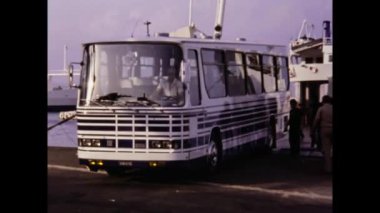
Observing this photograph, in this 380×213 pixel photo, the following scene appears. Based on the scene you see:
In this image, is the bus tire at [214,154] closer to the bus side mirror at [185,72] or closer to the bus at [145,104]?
the bus at [145,104]

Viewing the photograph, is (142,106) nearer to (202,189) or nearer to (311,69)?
(202,189)

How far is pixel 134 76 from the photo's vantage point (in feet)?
41.4

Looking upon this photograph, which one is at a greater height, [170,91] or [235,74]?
[235,74]

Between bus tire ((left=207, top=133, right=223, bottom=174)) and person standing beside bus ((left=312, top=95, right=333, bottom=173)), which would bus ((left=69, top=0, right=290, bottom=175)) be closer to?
bus tire ((left=207, top=133, right=223, bottom=174))

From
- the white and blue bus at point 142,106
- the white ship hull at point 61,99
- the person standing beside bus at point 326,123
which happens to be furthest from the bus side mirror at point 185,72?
the white ship hull at point 61,99

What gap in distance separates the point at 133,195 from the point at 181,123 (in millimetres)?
1704

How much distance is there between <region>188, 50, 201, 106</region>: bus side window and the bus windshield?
0.34 m

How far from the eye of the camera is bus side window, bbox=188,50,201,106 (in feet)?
42.1

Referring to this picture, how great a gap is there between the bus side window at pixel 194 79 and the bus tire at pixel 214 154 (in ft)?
3.86

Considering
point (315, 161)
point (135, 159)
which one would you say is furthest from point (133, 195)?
point (315, 161)

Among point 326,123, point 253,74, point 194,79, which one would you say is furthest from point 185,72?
point 253,74

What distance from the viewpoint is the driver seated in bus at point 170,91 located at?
41.0 ft

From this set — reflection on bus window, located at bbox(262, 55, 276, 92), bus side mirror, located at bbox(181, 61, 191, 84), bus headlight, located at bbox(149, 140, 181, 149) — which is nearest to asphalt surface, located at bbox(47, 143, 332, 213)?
bus headlight, located at bbox(149, 140, 181, 149)

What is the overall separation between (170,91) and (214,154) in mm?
2150
